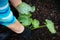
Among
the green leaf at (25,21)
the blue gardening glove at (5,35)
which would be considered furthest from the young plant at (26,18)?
the blue gardening glove at (5,35)

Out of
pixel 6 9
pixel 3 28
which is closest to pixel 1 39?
pixel 3 28

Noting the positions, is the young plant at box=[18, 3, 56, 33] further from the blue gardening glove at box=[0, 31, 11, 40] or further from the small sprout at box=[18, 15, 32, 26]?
the blue gardening glove at box=[0, 31, 11, 40]

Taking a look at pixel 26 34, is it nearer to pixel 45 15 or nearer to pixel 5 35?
pixel 5 35

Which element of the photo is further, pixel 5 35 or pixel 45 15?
pixel 45 15

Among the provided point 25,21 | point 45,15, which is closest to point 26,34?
point 25,21

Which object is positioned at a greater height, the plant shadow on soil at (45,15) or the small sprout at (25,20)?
the small sprout at (25,20)

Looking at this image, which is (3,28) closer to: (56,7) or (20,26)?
(20,26)

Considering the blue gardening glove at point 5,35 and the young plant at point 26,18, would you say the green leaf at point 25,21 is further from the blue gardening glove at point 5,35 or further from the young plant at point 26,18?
the blue gardening glove at point 5,35

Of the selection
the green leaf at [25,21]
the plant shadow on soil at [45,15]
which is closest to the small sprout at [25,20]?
the green leaf at [25,21]

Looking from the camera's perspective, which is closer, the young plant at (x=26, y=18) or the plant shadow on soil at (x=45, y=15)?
the young plant at (x=26, y=18)
